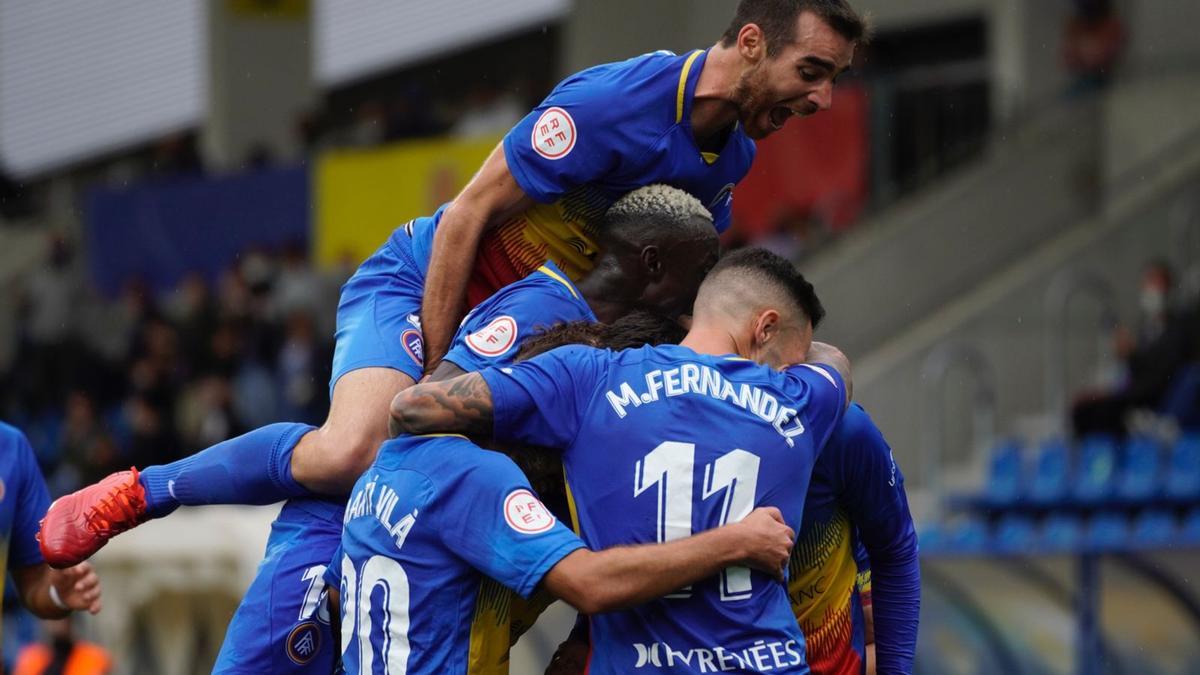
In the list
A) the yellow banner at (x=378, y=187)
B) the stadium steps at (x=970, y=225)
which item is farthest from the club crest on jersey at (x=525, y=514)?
the stadium steps at (x=970, y=225)

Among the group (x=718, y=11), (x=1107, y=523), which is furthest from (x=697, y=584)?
(x=718, y=11)

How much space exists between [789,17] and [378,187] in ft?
39.8

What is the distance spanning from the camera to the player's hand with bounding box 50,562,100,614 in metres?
5.74

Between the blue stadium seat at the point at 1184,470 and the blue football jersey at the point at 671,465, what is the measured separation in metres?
7.48

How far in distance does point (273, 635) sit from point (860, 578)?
1588 mm

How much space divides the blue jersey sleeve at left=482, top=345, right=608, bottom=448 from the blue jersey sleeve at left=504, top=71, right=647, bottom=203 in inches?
33.2

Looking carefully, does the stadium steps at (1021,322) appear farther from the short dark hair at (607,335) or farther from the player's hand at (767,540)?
the player's hand at (767,540)

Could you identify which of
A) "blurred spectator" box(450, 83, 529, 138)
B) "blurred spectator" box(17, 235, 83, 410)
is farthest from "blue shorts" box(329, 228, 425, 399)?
"blurred spectator" box(17, 235, 83, 410)

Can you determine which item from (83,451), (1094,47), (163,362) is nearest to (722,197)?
(1094,47)

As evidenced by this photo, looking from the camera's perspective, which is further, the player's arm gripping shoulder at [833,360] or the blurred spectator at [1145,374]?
the blurred spectator at [1145,374]

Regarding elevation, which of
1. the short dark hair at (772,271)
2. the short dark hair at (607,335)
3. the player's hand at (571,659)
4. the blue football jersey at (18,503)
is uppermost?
the short dark hair at (772,271)

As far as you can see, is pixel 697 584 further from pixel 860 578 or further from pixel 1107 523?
pixel 1107 523

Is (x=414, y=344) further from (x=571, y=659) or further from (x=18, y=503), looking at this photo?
(x=18, y=503)

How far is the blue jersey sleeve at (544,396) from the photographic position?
4098 millimetres
